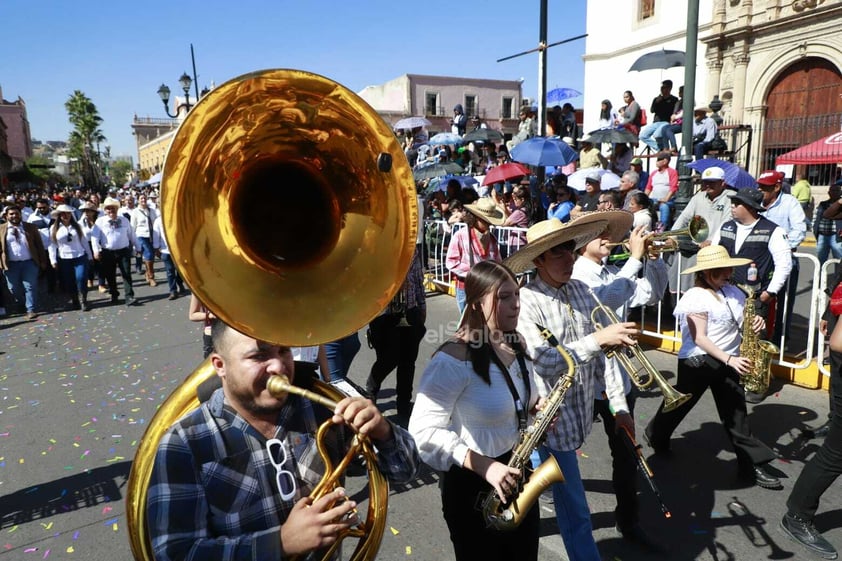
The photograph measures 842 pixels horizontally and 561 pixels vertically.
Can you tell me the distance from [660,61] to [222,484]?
1354cm

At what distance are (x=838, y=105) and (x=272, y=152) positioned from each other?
19.1m

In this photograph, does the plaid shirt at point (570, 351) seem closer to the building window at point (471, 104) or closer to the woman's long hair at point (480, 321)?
the woman's long hair at point (480, 321)

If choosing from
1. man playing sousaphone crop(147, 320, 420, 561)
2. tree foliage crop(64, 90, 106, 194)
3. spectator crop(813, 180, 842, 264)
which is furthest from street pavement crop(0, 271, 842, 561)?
tree foliage crop(64, 90, 106, 194)

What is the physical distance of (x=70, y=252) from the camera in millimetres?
9602

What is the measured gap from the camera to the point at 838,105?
51.9 ft

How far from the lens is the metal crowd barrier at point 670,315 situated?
5148 mm

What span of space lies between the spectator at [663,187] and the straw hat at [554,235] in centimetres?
591

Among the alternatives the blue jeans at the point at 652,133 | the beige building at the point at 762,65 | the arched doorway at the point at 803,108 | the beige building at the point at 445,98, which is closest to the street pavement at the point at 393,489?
the blue jeans at the point at 652,133

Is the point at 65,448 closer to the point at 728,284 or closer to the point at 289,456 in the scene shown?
the point at 289,456

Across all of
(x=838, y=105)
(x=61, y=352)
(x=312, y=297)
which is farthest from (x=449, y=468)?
(x=838, y=105)

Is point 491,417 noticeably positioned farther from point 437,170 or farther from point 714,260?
point 437,170

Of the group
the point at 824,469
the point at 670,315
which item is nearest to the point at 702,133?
the point at 670,315

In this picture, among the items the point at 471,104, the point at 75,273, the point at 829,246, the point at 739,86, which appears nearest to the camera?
the point at 829,246

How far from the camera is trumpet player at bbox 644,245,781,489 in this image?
3596 millimetres
